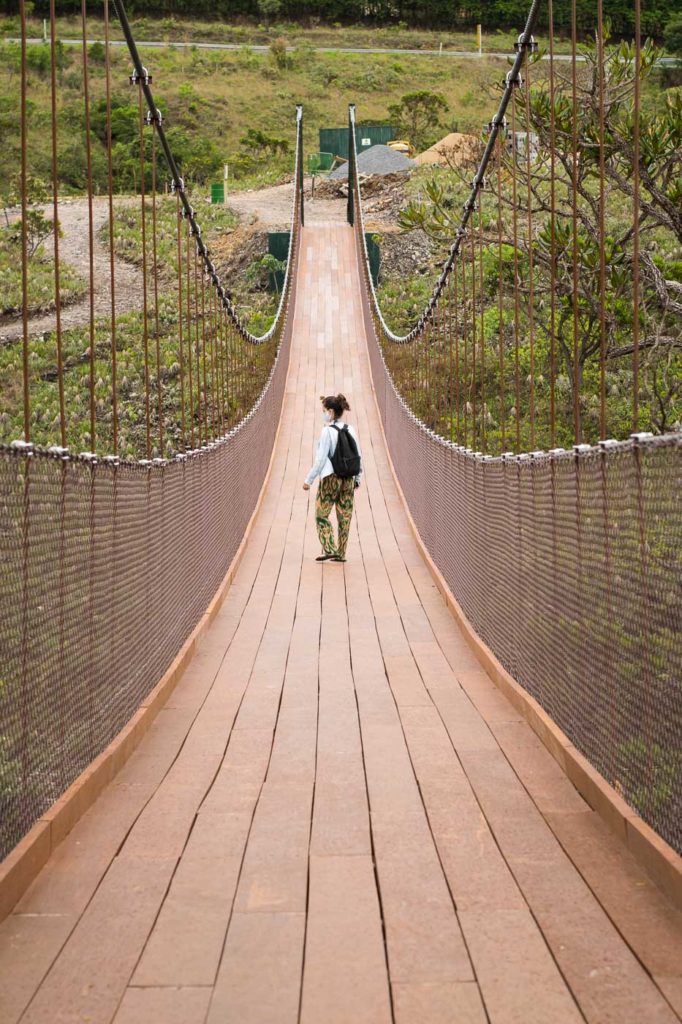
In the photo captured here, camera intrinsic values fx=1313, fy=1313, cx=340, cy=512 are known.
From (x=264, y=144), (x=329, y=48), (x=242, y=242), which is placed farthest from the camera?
(x=329, y=48)

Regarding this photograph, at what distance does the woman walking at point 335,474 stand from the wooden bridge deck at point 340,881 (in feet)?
10.2

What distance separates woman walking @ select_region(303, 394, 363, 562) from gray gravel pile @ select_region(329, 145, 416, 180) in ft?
86.2

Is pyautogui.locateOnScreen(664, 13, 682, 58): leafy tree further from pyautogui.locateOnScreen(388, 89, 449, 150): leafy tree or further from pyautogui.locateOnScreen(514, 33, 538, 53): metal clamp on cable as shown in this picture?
pyautogui.locateOnScreen(514, 33, 538, 53): metal clamp on cable

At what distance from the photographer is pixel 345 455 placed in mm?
8047

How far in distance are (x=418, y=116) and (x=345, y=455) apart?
133 feet

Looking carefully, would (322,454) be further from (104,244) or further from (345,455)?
(104,244)

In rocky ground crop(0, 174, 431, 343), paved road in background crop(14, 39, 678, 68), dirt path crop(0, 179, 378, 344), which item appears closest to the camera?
dirt path crop(0, 179, 378, 344)

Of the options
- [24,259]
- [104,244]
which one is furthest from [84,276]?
[24,259]

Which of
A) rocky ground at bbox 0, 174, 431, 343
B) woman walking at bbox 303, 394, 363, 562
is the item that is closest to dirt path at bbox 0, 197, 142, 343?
rocky ground at bbox 0, 174, 431, 343

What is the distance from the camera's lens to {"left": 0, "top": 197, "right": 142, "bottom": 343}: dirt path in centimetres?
2530

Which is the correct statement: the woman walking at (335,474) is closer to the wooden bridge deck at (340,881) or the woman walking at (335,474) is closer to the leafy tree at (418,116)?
the wooden bridge deck at (340,881)

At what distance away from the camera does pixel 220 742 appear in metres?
3.90

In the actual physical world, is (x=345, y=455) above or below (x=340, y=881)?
above

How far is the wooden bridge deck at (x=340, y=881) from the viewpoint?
6.68 ft
